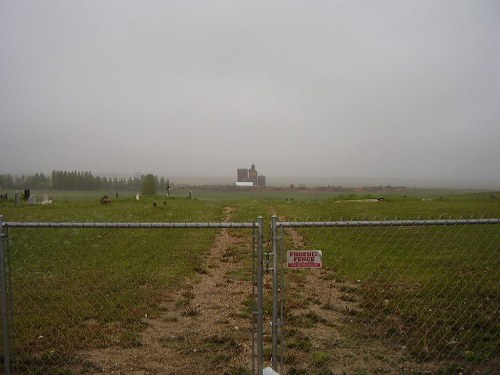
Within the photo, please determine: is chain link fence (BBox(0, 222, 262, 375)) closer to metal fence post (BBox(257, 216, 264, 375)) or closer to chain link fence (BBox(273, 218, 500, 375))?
metal fence post (BBox(257, 216, 264, 375))

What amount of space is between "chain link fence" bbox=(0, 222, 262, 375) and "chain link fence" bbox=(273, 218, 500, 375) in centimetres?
75

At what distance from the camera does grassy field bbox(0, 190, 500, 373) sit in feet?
18.0

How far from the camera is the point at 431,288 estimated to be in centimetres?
752

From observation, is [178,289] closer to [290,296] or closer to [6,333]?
[290,296]

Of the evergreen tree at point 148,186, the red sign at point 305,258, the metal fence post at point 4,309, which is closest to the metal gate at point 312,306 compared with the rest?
the metal fence post at point 4,309

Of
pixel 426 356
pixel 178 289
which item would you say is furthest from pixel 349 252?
pixel 426 356

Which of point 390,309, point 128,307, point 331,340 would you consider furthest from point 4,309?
point 390,309

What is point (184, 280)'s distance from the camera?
857 centimetres

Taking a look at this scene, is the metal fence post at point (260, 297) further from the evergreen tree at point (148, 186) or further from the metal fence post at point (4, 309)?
the evergreen tree at point (148, 186)

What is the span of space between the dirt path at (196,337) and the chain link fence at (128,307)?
14 millimetres

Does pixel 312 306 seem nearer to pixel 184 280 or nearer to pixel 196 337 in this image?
pixel 196 337

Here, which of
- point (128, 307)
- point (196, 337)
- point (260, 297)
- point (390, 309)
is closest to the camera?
point (260, 297)

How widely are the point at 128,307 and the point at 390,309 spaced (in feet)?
15.3

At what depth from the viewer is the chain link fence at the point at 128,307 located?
4633mm
